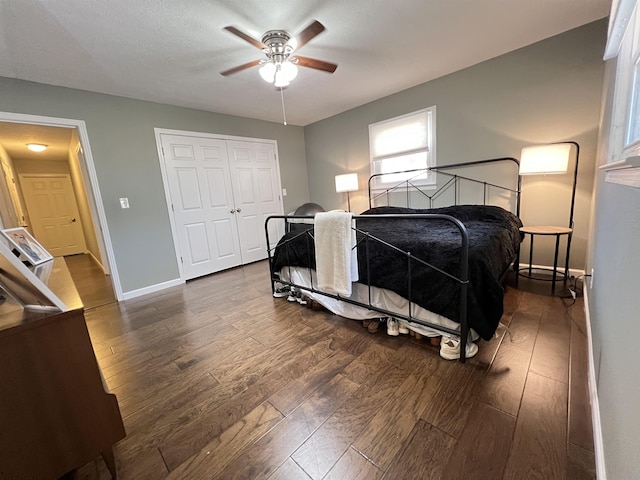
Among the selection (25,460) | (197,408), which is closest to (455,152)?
(197,408)

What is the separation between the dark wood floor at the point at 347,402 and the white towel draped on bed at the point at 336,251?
40 cm

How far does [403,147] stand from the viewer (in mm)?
3684

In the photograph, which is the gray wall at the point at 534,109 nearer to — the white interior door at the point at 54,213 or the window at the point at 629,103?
the window at the point at 629,103

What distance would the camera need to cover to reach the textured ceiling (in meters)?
1.79

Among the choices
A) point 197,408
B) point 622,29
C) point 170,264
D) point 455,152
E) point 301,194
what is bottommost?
point 197,408

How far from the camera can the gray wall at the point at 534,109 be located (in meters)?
2.41

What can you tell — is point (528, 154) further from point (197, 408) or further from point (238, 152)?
point (238, 152)

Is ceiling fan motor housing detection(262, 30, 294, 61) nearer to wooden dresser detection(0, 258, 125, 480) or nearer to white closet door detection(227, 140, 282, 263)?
wooden dresser detection(0, 258, 125, 480)

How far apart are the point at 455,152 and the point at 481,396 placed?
2851 mm

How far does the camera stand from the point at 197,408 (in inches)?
54.1

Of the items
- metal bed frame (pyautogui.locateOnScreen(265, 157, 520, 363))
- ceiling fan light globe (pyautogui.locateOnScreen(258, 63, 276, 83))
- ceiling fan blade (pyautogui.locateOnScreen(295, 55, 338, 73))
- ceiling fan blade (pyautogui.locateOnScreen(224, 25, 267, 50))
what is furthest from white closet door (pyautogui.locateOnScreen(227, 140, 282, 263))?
ceiling fan blade (pyautogui.locateOnScreen(224, 25, 267, 50))

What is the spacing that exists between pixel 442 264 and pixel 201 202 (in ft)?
11.2

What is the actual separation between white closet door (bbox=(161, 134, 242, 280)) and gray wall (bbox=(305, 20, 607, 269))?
2.80m

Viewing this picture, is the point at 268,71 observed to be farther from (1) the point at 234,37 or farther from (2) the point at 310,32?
(2) the point at 310,32
